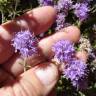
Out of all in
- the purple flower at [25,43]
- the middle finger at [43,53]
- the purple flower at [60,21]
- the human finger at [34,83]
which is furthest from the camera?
the purple flower at [60,21]

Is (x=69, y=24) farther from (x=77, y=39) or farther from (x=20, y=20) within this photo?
(x=20, y=20)

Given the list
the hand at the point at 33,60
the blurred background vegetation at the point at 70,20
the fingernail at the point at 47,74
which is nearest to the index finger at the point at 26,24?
the hand at the point at 33,60

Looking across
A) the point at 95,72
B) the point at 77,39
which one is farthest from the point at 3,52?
the point at 95,72

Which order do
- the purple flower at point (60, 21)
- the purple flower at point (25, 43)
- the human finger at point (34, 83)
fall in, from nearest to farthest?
1. the human finger at point (34, 83)
2. the purple flower at point (25, 43)
3. the purple flower at point (60, 21)

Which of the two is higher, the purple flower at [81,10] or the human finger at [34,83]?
the purple flower at [81,10]

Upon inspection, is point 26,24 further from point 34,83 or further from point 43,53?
point 34,83

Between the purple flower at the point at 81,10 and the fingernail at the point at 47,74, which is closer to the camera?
the fingernail at the point at 47,74

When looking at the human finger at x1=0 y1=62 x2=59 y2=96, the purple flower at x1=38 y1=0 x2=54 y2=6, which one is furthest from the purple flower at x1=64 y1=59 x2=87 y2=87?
the purple flower at x1=38 y1=0 x2=54 y2=6

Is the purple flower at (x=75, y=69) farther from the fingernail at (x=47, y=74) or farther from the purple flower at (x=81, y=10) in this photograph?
the purple flower at (x=81, y=10)
